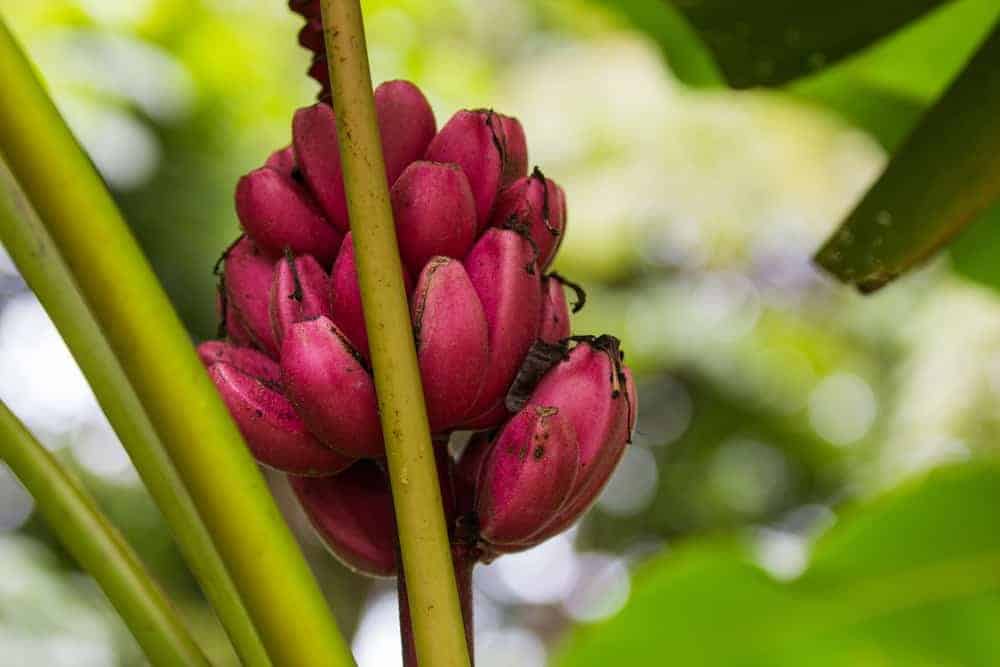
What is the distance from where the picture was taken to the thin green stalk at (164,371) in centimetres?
55

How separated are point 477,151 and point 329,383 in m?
0.19

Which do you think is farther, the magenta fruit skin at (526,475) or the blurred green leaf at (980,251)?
the blurred green leaf at (980,251)

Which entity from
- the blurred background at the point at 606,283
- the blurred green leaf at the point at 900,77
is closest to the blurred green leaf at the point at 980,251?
the blurred green leaf at the point at 900,77

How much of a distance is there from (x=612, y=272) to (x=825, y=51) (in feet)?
16.4

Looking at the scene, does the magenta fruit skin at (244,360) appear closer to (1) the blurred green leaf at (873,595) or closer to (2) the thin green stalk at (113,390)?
(2) the thin green stalk at (113,390)

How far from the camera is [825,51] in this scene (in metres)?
1.19

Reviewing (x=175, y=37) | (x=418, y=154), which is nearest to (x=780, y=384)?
(x=175, y=37)

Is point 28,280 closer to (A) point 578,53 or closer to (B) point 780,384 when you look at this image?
(A) point 578,53

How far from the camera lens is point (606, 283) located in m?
6.39

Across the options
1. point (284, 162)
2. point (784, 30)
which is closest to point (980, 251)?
point (784, 30)

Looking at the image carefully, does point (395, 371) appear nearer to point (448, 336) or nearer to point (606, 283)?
point (448, 336)

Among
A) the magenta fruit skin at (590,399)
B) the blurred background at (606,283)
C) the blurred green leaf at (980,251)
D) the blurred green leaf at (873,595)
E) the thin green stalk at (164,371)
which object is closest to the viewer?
the thin green stalk at (164,371)

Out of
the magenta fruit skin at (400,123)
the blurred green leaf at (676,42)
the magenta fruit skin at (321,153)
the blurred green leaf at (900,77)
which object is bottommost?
the magenta fruit skin at (321,153)

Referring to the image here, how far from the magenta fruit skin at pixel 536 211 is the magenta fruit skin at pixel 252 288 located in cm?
15
